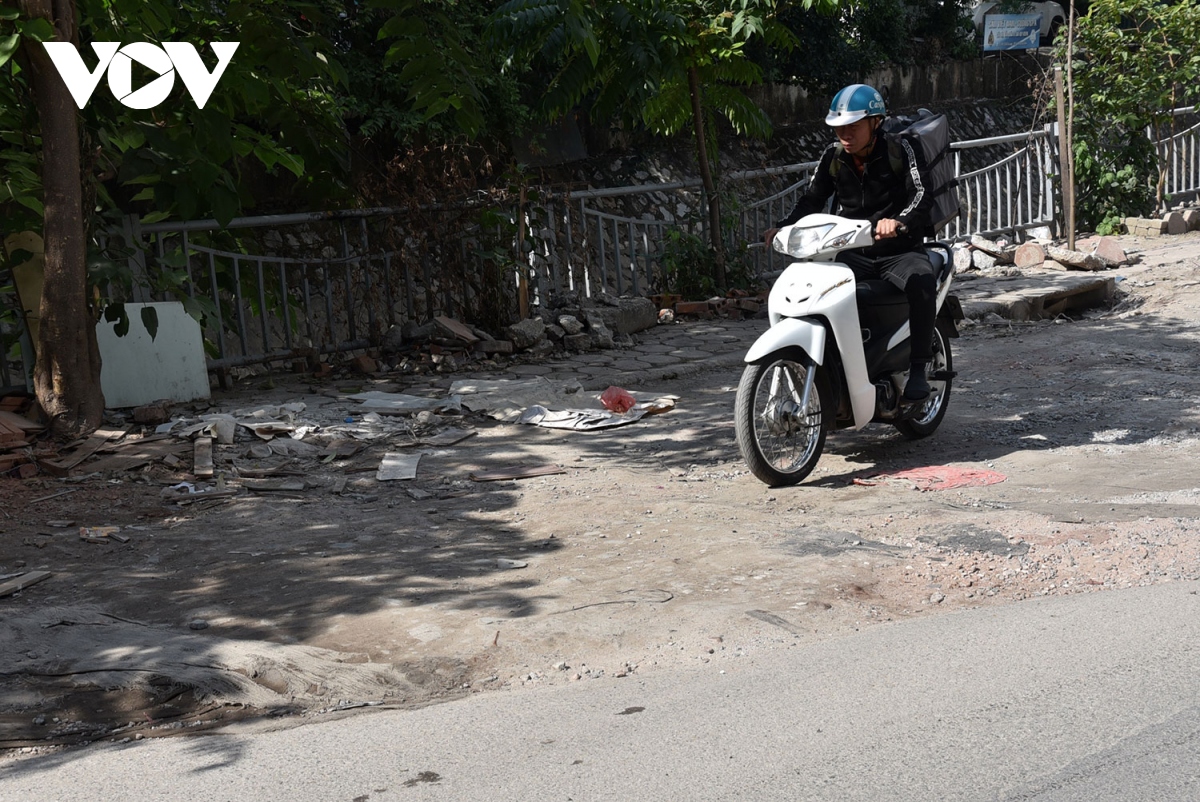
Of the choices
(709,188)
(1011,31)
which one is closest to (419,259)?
(709,188)

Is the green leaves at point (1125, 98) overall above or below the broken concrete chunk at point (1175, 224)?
above

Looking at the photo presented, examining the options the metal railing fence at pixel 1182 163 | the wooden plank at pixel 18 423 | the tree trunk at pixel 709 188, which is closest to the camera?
the wooden plank at pixel 18 423

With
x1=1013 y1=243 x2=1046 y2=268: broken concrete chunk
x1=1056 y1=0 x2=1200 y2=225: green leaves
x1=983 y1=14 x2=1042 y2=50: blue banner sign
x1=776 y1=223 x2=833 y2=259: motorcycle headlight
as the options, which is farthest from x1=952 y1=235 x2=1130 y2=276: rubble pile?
x1=983 y1=14 x2=1042 y2=50: blue banner sign

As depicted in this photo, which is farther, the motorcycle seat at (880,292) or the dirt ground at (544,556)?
the motorcycle seat at (880,292)

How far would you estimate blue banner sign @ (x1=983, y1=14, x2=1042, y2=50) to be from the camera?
25500 millimetres

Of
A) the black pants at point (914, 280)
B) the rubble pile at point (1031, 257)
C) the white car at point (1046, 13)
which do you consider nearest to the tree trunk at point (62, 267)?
the black pants at point (914, 280)

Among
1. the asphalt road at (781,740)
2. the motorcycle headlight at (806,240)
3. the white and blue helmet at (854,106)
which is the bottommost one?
the asphalt road at (781,740)

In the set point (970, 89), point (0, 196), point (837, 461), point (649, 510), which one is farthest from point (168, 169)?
point (970, 89)

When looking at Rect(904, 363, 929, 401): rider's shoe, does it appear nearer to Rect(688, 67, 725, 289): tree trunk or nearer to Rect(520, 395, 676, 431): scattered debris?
Rect(520, 395, 676, 431): scattered debris

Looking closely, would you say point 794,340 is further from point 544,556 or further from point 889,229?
point 544,556

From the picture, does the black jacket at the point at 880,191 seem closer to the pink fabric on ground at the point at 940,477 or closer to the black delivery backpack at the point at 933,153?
the black delivery backpack at the point at 933,153

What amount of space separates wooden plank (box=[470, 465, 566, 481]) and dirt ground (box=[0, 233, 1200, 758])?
9 centimetres

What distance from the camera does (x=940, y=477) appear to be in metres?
6.30

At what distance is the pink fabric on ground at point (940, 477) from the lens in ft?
20.2
